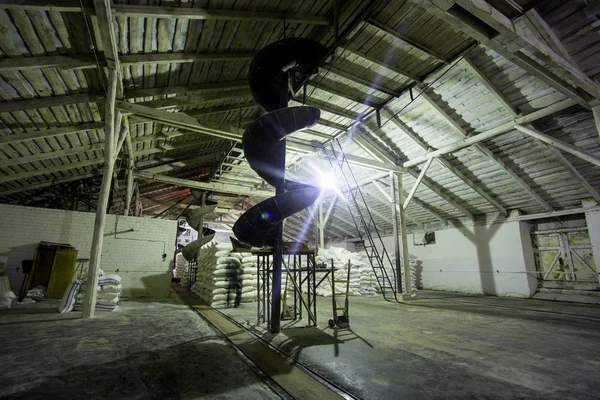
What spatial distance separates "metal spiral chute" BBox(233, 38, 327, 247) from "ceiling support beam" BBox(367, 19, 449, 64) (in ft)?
3.29

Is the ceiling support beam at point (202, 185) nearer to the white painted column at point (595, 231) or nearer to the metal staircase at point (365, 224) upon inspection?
Result: the metal staircase at point (365, 224)

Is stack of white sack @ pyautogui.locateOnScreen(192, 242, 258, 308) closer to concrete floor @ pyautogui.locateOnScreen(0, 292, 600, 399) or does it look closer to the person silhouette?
the person silhouette

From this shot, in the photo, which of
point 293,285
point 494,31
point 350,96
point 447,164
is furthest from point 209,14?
point 447,164

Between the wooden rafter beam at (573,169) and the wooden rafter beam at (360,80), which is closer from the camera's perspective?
the wooden rafter beam at (360,80)

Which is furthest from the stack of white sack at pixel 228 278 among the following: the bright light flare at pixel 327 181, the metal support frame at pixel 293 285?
the bright light flare at pixel 327 181

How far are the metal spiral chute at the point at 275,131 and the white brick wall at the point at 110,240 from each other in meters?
6.07

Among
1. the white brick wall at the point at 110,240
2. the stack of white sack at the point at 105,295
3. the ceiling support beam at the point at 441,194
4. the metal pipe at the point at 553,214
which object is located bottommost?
the stack of white sack at the point at 105,295

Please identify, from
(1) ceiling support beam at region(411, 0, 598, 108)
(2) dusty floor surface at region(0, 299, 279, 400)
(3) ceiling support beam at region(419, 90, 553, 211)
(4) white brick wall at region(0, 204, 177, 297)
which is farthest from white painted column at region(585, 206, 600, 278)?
(4) white brick wall at region(0, 204, 177, 297)

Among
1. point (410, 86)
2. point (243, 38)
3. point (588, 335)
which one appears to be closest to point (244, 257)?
point (243, 38)

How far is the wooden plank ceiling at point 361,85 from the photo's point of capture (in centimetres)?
417

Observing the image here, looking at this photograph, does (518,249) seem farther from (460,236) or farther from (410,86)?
(410,86)

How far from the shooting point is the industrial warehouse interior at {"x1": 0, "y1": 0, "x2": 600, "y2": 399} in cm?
298

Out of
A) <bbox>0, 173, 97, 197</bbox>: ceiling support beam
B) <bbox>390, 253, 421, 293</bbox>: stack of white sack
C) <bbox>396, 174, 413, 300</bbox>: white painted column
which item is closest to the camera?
<bbox>396, 174, 413, 300</bbox>: white painted column

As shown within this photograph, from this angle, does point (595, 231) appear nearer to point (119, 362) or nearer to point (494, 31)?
point (494, 31)
